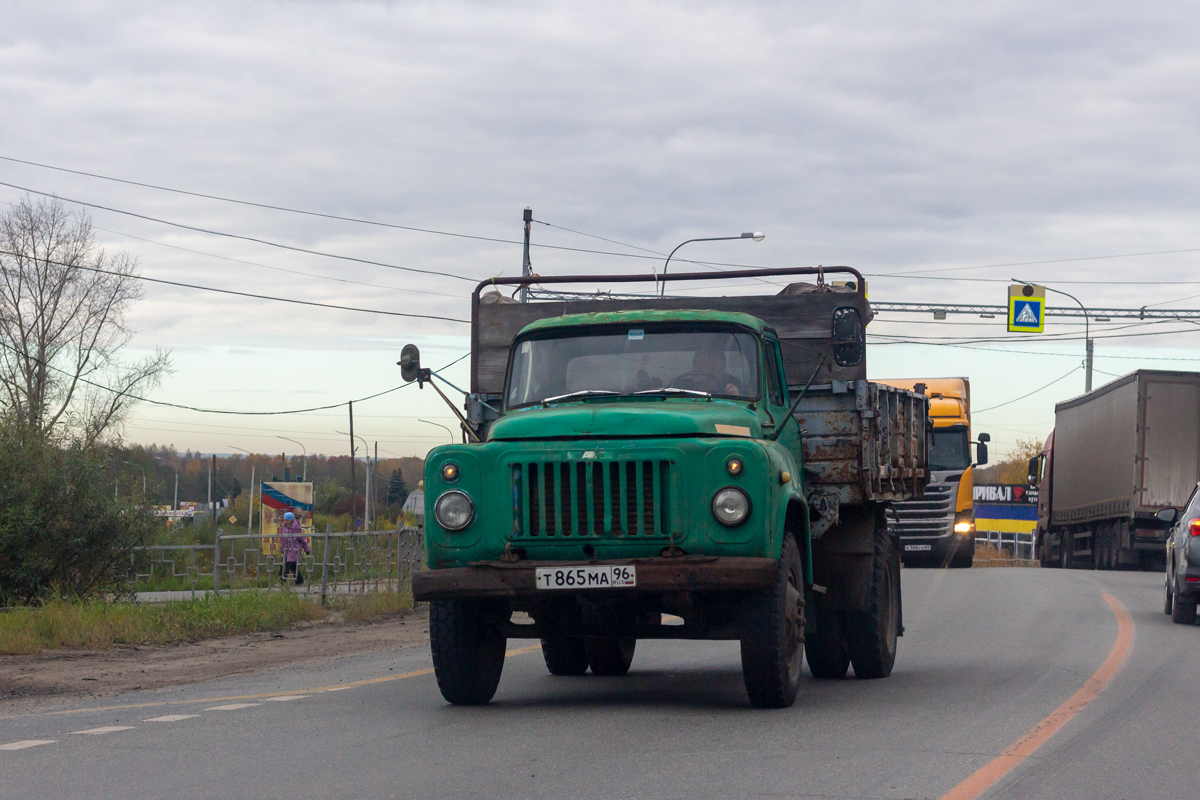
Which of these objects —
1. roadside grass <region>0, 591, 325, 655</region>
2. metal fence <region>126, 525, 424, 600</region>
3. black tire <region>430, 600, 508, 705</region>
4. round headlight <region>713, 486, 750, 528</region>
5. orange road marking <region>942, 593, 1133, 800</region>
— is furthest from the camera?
metal fence <region>126, 525, 424, 600</region>

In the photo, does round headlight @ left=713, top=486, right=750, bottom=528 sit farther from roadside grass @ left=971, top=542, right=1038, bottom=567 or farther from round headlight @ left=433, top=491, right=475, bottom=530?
roadside grass @ left=971, top=542, right=1038, bottom=567

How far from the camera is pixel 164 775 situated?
6609 mm

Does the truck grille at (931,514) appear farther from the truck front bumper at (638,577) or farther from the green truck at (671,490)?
the truck front bumper at (638,577)

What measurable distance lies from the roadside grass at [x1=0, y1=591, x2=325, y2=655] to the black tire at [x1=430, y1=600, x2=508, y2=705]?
21.7 feet

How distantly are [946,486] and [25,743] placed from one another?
2374 cm

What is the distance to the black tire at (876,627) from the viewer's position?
10586 millimetres

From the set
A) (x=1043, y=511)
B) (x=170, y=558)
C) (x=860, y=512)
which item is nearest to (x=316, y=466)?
(x=1043, y=511)

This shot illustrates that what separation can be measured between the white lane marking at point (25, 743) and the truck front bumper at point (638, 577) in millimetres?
2151

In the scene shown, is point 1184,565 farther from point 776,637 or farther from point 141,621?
point 141,621

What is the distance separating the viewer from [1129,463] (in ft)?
106

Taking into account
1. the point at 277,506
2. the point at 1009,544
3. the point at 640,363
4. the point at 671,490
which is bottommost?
the point at 1009,544

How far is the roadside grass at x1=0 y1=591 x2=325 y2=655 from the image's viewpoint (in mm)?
14367

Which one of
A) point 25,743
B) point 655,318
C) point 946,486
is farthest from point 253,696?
point 946,486

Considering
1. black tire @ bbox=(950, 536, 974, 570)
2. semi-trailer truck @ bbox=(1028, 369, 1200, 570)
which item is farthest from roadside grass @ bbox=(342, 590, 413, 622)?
semi-trailer truck @ bbox=(1028, 369, 1200, 570)
